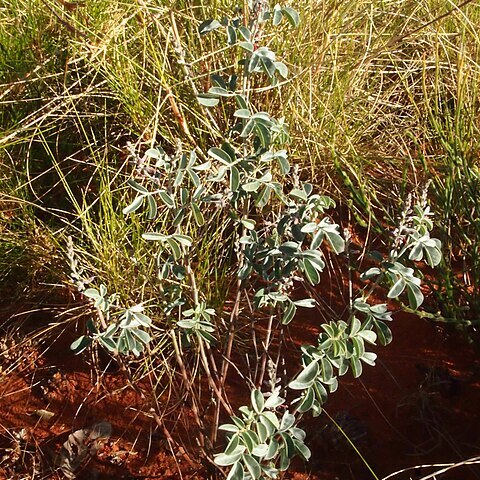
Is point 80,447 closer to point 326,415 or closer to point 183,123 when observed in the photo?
point 326,415

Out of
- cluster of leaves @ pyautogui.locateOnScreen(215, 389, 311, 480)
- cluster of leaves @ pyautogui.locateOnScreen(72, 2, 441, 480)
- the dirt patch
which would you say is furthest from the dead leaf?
cluster of leaves @ pyautogui.locateOnScreen(215, 389, 311, 480)

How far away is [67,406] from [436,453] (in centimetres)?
101

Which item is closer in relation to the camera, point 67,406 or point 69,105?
point 67,406

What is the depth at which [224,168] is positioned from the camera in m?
1.41

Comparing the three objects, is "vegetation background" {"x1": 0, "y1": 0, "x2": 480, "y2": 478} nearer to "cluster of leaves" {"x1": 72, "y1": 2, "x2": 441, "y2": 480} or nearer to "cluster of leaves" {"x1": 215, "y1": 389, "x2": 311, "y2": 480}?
"cluster of leaves" {"x1": 72, "y1": 2, "x2": 441, "y2": 480}

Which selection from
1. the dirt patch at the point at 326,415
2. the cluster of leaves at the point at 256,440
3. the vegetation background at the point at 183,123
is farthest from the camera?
the vegetation background at the point at 183,123

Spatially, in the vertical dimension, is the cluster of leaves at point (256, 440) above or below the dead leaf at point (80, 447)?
above

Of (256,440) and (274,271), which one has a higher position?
(274,271)

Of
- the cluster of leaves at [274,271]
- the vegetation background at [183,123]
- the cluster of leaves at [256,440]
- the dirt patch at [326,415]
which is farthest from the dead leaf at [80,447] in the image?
the cluster of leaves at [256,440]

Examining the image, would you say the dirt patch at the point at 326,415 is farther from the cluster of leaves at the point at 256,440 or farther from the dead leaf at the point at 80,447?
the cluster of leaves at the point at 256,440

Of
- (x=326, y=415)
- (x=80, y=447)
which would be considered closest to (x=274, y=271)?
(x=326, y=415)

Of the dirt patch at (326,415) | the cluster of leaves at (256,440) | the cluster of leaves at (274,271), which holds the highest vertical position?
the cluster of leaves at (274,271)

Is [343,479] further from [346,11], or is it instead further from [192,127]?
[346,11]

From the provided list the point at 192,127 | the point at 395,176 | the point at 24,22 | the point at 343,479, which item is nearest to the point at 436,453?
the point at 343,479
